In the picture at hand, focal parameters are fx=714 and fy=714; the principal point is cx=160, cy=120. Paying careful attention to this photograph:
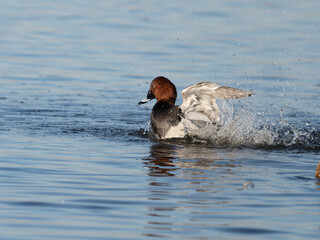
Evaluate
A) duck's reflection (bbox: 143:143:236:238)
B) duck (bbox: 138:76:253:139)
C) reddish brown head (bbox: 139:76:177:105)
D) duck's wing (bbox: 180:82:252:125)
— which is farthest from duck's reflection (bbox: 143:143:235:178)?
reddish brown head (bbox: 139:76:177:105)

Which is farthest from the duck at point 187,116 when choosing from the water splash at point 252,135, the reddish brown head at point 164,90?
the reddish brown head at point 164,90

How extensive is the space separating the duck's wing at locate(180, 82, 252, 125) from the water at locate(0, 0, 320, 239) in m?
0.34

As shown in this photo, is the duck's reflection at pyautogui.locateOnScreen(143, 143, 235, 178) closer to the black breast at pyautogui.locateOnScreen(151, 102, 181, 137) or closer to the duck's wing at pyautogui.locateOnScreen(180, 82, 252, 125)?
the black breast at pyautogui.locateOnScreen(151, 102, 181, 137)

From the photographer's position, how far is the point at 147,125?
10.9 meters

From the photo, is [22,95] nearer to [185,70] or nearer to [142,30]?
[185,70]

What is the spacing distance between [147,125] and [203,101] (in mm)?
1358

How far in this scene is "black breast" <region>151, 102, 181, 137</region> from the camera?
32.3ft

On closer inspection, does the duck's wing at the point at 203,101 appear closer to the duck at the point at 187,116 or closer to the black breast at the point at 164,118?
the duck at the point at 187,116

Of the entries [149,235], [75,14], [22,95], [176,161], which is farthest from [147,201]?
[75,14]

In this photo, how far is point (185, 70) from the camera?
564 inches

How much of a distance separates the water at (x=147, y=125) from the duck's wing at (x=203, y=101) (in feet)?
1.11

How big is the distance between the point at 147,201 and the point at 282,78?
8220 mm

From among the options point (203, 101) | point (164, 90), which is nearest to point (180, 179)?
point (203, 101)

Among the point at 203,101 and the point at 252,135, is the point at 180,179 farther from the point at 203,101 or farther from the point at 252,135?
the point at 203,101
